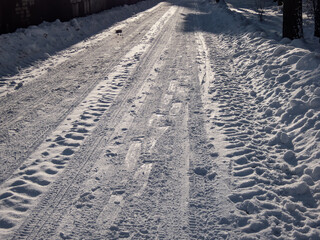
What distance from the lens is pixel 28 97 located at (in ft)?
21.2

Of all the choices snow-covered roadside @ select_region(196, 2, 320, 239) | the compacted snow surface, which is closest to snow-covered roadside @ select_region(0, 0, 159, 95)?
the compacted snow surface

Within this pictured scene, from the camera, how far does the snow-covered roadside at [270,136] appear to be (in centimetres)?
319

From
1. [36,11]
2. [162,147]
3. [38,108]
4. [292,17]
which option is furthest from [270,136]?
[36,11]

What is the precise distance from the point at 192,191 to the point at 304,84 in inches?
143

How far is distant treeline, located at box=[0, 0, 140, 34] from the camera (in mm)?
10992

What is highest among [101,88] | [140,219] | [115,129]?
[101,88]

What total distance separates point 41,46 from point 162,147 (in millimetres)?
8113

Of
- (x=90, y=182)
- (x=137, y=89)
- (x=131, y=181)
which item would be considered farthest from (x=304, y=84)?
(x=90, y=182)

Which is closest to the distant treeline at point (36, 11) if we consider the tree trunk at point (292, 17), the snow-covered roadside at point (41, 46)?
the snow-covered roadside at point (41, 46)

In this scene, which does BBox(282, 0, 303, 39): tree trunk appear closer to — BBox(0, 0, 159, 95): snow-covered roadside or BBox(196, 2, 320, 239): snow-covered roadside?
BBox(196, 2, 320, 239): snow-covered roadside

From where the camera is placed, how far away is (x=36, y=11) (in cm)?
1300

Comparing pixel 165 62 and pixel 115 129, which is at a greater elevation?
pixel 165 62

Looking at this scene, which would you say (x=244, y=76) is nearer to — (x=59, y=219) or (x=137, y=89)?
(x=137, y=89)

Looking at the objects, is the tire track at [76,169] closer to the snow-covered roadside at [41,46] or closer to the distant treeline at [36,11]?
the snow-covered roadside at [41,46]
